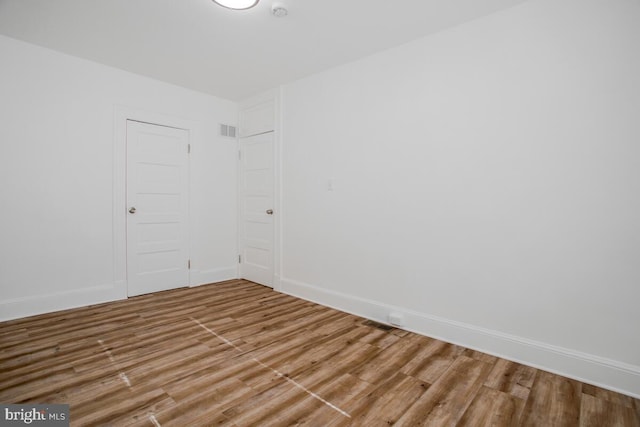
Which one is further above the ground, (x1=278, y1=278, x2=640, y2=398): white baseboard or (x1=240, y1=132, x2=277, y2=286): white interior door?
(x1=240, y1=132, x2=277, y2=286): white interior door

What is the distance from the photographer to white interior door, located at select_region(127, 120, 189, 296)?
153 inches

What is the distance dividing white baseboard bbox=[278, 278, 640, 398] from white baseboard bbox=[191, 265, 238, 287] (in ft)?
7.13

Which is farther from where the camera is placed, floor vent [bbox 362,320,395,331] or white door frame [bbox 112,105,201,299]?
white door frame [bbox 112,105,201,299]

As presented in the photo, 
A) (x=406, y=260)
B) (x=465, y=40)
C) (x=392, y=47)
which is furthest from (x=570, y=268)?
(x=392, y=47)

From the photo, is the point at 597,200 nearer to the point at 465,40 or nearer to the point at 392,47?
the point at 465,40

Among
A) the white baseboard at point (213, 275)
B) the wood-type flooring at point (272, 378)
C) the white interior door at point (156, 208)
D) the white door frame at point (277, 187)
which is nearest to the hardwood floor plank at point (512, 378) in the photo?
the wood-type flooring at point (272, 378)

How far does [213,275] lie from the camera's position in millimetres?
4648

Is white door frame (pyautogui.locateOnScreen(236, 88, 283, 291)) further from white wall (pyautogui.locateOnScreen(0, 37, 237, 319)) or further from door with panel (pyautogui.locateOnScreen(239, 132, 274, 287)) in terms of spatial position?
white wall (pyautogui.locateOnScreen(0, 37, 237, 319))

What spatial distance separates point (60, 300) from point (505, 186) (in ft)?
14.9

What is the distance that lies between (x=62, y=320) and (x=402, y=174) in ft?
12.1

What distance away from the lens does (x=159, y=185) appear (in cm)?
410

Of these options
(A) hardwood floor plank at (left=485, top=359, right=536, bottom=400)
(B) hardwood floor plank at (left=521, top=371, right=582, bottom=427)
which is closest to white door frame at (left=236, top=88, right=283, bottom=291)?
(A) hardwood floor plank at (left=485, top=359, right=536, bottom=400)

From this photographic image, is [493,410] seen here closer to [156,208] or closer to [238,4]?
[238,4]

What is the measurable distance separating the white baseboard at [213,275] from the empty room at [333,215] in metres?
0.05
